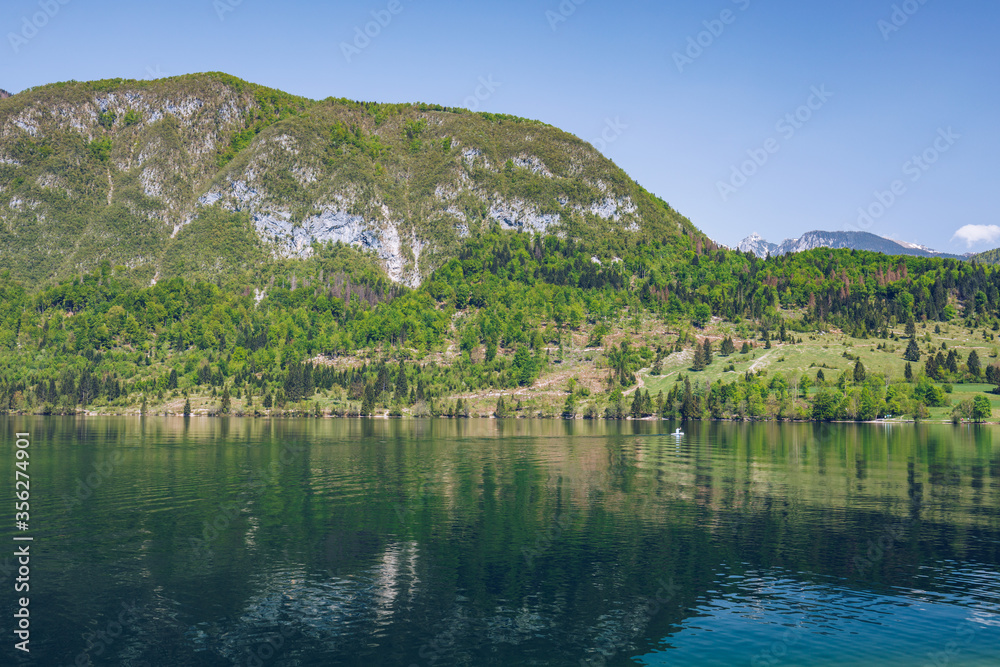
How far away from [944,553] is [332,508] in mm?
58750

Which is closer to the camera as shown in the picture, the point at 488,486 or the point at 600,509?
the point at 600,509

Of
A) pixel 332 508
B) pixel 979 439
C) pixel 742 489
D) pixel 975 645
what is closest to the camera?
pixel 975 645

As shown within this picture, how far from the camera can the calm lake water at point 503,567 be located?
4269 centimetres

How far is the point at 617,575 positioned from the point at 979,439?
178 m

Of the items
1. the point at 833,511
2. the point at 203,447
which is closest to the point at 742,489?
the point at 833,511

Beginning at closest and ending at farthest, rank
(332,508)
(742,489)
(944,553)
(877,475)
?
1. (944,553)
2. (332,508)
3. (742,489)
4. (877,475)

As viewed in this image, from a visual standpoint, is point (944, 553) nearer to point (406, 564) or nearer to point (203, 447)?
point (406, 564)

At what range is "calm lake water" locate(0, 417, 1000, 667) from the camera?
42688 millimetres

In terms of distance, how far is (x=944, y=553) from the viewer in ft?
Result: 209

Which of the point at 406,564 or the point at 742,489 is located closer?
the point at 406,564

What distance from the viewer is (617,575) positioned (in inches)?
2207

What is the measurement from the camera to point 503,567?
5803cm

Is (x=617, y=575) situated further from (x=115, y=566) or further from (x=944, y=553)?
(x=115, y=566)

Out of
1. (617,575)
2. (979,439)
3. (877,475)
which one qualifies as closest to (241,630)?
(617,575)
